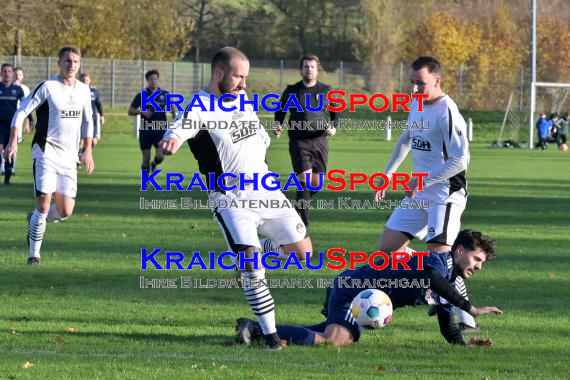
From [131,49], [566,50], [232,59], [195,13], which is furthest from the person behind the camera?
[195,13]

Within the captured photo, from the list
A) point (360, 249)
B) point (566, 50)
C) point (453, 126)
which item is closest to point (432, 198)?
point (453, 126)

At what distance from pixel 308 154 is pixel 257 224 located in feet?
26.1

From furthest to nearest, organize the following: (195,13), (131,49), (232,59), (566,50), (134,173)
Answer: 1. (195,13)
2. (566,50)
3. (131,49)
4. (134,173)
5. (232,59)

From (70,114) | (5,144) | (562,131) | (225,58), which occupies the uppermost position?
(562,131)

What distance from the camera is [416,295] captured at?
8375mm

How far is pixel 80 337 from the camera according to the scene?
8602 mm

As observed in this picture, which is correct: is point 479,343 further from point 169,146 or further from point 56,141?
point 56,141

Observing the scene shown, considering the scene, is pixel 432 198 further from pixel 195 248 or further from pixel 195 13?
pixel 195 13

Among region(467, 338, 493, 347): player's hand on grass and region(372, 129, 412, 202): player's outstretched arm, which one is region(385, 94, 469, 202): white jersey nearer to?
region(372, 129, 412, 202): player's outstretched arm

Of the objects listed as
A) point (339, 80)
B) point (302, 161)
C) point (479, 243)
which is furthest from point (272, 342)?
point (339, 80)

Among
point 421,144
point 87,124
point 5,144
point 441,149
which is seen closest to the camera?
point 441,149

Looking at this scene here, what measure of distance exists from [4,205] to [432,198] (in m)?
11.5

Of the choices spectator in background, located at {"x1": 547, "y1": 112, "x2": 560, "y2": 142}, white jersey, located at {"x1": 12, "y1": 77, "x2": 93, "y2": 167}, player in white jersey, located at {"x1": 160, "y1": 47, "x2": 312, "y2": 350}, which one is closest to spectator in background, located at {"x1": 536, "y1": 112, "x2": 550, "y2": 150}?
spectator in background, located at {"x1": 547, "y1": 112, "x2": 560, "y2": 142}

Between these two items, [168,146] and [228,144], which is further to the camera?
[228,144]
